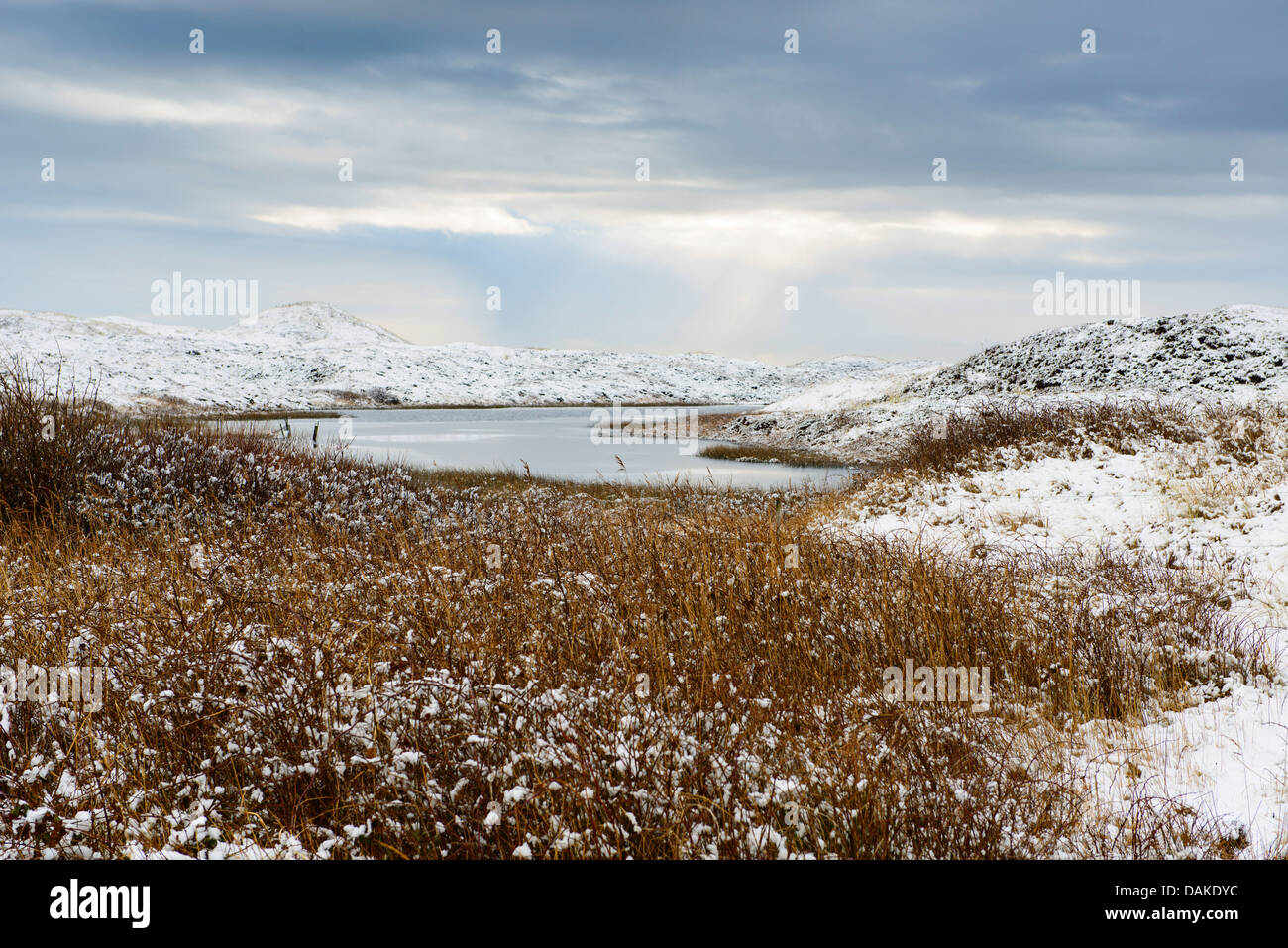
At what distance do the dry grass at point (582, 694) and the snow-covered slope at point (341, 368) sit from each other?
216 ft

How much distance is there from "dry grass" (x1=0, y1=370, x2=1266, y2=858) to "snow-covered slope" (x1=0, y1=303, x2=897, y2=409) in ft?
216

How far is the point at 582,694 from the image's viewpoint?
483 cm

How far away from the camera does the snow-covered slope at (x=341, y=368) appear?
290 feet

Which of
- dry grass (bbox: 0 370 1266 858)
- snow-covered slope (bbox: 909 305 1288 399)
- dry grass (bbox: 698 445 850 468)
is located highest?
snow-covered slope (bbox: 909 305 1288 399)

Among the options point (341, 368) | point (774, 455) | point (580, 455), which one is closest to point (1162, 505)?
point (774, 455)

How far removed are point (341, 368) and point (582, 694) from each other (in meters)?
123

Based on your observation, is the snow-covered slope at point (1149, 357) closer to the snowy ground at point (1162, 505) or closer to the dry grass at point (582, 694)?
the snowy ground at point (1162, 505)

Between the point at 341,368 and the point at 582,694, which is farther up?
the point at 341,368

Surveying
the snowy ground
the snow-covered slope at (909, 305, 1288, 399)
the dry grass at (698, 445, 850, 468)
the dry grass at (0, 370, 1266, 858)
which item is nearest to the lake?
the dry grass at (698, 445, 850, 468)

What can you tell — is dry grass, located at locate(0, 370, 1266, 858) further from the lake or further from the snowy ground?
the lake

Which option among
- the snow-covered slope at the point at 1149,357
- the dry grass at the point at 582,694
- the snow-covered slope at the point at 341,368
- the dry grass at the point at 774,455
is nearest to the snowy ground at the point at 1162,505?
the snow-covered slope at the point at 1149,357

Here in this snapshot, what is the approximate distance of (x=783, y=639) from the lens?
21.1 feet

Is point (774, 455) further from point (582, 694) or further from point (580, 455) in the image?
point (582, 694)

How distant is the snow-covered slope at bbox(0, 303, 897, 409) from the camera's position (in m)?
88.5
